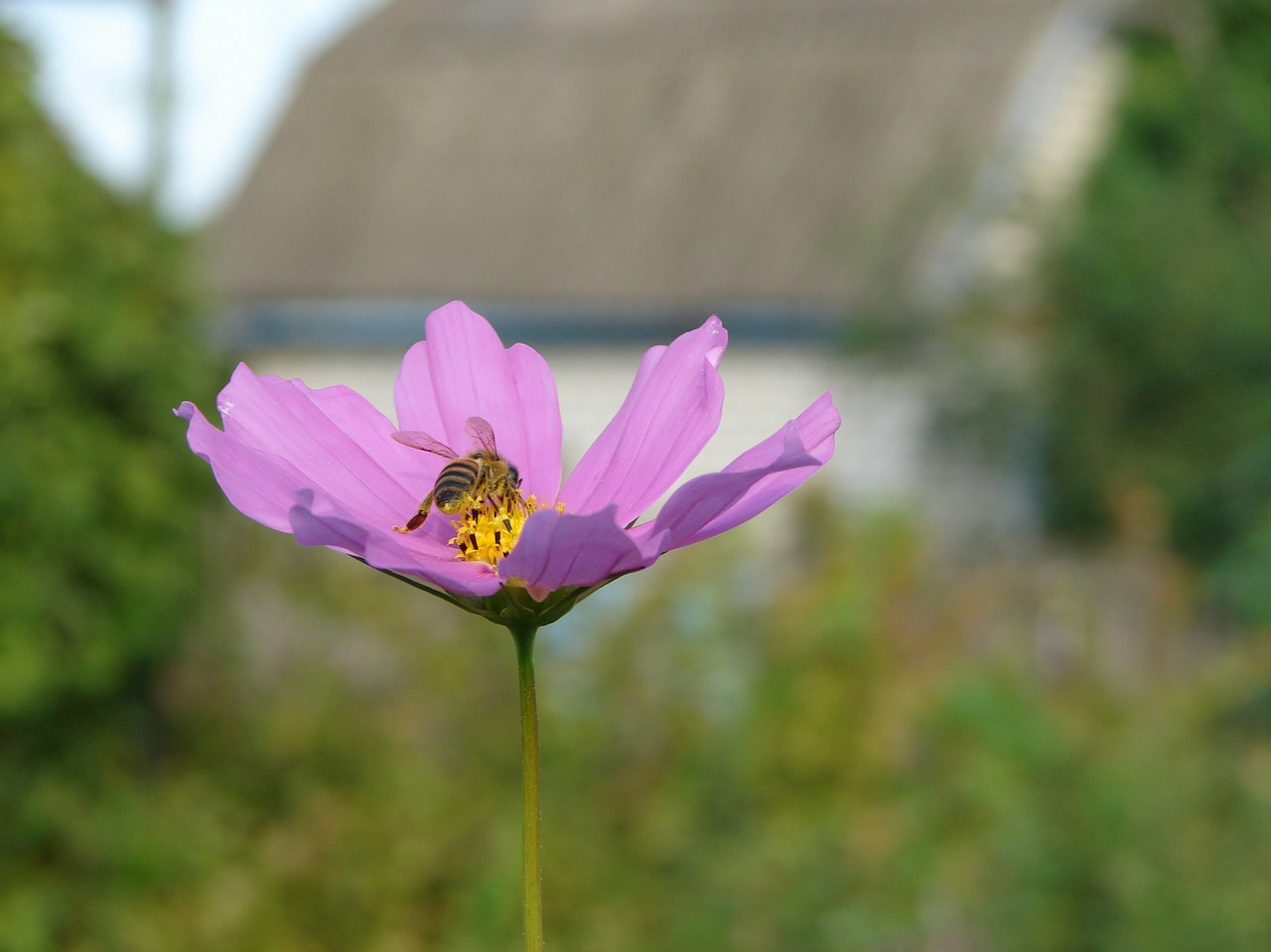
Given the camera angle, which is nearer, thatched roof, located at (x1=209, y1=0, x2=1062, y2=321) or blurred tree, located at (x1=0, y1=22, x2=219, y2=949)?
blurred tree, located at (x1=0, y1=22, x2=219, y2=949)

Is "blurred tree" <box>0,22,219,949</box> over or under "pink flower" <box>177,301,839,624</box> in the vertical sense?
over

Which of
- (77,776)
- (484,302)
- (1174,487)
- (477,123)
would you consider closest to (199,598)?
(77,776)

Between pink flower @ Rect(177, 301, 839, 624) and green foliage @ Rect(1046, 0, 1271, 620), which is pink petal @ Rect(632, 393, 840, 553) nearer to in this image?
pink flower @ Rect(177, 301, 839, 624)

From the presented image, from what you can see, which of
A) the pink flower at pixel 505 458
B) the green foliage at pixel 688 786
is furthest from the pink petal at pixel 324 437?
the green foliage at pixel 688 786

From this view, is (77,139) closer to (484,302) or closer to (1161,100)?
(484,302)

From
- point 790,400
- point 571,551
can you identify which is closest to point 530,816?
point 571,551

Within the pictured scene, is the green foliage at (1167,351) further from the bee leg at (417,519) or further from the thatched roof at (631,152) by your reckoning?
the bee leg at (417,519)

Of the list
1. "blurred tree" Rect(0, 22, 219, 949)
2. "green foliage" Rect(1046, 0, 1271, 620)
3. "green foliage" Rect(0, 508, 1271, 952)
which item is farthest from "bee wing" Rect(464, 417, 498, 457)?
"green foliage" Rect(1046, 0, 1271, 620)
